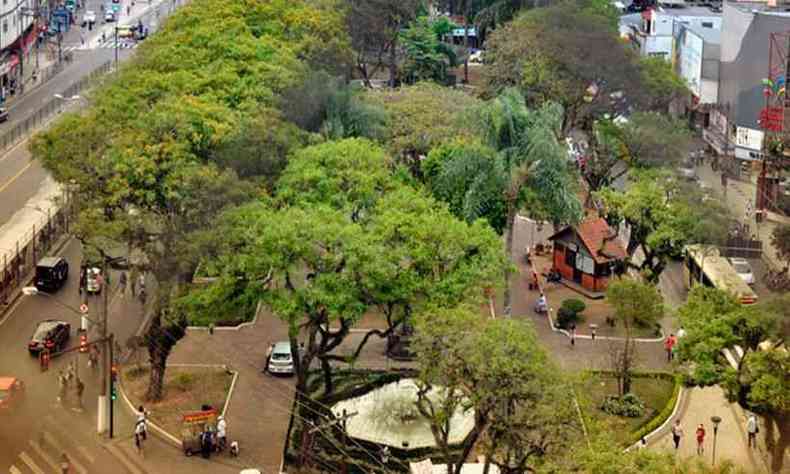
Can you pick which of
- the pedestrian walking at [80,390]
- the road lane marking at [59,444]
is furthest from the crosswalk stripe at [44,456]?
the pedestrian walking at [80,390]

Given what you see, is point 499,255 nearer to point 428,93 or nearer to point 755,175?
point 428,93

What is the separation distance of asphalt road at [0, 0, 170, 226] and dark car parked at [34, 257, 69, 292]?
5.57m

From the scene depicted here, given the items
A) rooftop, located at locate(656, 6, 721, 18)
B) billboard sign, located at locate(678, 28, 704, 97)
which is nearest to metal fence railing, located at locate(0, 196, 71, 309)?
billboard sign, located at locate(678, 28, 704, 97)

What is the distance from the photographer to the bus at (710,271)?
6462 centimetres

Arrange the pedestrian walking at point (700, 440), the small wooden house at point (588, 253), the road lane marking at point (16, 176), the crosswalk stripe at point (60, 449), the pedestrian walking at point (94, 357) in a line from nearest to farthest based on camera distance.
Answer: the crosswalk stripe at point (60, 449) < the pedestrian walking at point (700, 440) < the pedestrian walking at point (94, 357) < the small wooden house at point (588, 253) < the road lane marking at point (16, 176)

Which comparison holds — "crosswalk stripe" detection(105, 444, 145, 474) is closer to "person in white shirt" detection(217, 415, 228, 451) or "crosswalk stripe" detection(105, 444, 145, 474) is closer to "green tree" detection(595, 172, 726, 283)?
"person in white shirt" detection(217, 415, 228, 451)

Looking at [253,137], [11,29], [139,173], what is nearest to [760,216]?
[253,137]

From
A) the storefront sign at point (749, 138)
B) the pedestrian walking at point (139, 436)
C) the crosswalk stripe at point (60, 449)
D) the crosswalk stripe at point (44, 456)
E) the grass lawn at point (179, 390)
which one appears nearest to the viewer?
the crosswalk stripe at point (44, 456)

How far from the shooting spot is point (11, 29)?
10806 cm

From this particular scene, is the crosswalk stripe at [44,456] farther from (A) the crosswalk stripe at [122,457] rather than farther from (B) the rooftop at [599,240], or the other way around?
(B) the rooftop at [599,240]

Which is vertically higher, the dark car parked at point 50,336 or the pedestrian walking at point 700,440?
the dark car parked at point 50,336

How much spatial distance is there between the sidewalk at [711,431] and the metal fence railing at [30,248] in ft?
95.4

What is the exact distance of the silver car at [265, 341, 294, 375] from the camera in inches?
2295

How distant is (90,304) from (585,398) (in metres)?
27.8
